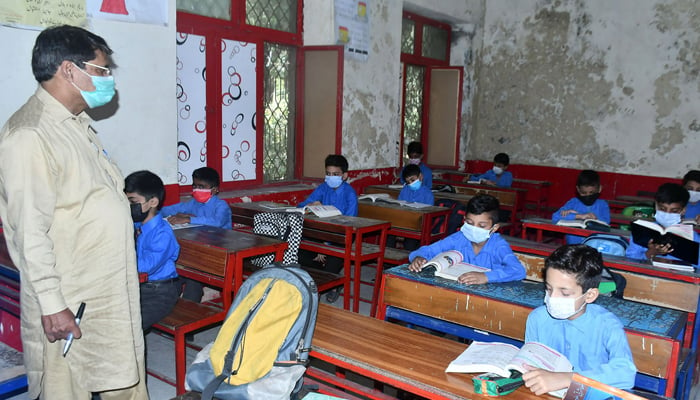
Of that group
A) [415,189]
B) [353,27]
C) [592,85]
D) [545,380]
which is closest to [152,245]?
[545,380]

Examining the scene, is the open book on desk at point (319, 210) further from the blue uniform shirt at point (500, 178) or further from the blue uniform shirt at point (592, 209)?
the blue uniform shirt at point (500, 178)

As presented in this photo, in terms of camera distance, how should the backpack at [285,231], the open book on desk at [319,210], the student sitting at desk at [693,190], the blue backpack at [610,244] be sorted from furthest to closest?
the student sitting at desk at [693,190]
the open book on desk at [319,210]
the backpack at [285,231]
the blue backpack at [610,244]

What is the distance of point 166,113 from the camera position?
366 cm

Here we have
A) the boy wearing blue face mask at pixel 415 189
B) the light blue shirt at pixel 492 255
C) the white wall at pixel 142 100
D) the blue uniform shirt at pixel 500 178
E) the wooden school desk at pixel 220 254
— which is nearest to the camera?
the light blue shirt at pixel 492 255

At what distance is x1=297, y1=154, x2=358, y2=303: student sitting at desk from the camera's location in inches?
167

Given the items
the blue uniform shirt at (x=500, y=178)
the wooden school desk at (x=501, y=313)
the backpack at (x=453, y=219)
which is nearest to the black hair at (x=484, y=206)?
the wooden school desk at (x=501, y=313)

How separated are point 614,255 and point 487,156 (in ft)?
16.3

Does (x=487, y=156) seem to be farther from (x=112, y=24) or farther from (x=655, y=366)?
(x=655, y=366)

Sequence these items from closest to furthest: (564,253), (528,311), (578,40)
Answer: (564,253) → (528,311) → (578,40)

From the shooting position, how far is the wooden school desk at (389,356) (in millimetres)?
1527

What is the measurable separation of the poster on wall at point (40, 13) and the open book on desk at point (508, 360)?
9.11ft

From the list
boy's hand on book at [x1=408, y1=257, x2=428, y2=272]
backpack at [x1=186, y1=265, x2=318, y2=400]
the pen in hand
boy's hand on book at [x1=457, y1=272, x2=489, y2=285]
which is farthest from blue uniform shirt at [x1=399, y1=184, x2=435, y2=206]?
the pen in hand

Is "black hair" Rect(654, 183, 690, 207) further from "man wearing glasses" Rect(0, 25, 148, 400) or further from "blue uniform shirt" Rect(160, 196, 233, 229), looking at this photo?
"man wearing glasses" Rect(0, 25, 148, 400)

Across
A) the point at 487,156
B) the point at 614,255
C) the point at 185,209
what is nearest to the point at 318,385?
the point at 614,255
